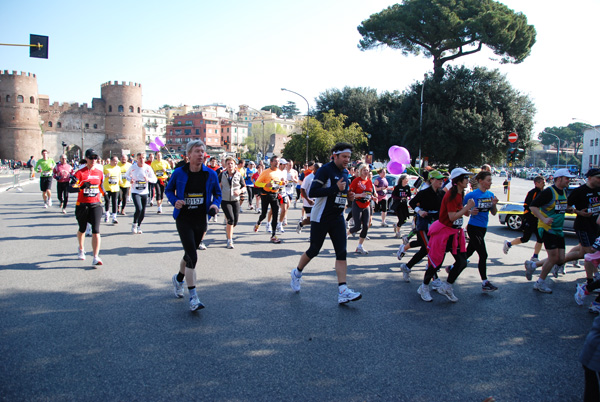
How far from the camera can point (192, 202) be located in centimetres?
504

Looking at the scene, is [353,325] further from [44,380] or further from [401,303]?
[44,380]

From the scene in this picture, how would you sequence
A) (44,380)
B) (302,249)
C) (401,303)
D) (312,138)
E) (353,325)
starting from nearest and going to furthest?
1. (44,380)
2. (353,325)
3. (401,303)
4. (302,249)
5. (312,138)

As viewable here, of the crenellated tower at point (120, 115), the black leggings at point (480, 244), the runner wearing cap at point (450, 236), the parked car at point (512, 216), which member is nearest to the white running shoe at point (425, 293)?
the runner wearing cap at point (450, 236)

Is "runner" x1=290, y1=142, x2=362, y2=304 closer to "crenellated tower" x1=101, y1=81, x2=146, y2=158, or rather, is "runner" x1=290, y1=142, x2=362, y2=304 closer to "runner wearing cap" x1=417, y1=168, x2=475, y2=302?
"runner wearing cap" x1=417, y1=168, x2=475, y2=302

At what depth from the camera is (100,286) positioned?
5.79 meters

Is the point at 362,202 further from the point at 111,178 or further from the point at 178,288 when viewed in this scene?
the point at 111,178

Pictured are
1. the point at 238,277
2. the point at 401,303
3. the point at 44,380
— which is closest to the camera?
the point at 44,380

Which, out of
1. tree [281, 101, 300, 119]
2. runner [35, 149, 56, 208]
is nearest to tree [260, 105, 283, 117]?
tree [281, 101, 300, 119]

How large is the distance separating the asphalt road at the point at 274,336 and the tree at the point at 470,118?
2782cm

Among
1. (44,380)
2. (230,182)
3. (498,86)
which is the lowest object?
(44,380)

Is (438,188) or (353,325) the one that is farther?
(438,188)

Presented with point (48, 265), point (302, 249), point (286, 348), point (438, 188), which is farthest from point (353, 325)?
point (48, 265)

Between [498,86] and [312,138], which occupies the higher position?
[498,86]

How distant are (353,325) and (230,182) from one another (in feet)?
17.3
